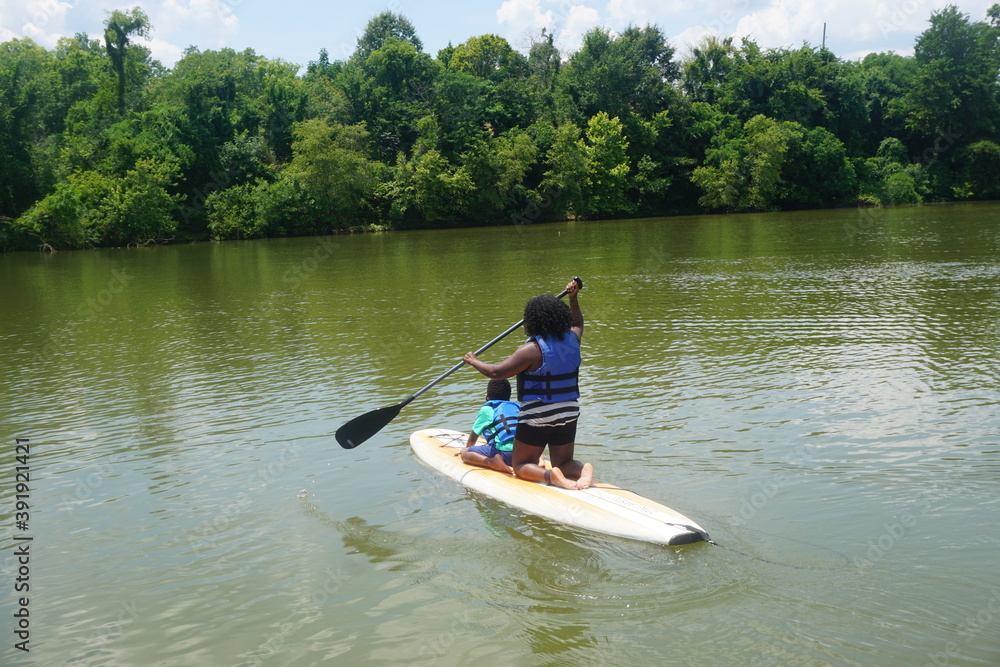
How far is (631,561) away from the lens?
6367 millimetres

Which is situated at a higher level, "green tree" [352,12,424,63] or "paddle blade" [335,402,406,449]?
"green tree" [352,12,424,63]

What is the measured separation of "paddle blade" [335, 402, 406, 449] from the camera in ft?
30.1

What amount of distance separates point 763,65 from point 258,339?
60636 mm

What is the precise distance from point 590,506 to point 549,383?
1136mm

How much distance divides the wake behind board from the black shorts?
1.27ft

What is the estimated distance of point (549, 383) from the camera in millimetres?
7344

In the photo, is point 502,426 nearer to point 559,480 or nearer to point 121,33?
point 559,480

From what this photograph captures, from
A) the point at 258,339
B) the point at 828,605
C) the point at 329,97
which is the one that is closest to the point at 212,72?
the point at 329,97

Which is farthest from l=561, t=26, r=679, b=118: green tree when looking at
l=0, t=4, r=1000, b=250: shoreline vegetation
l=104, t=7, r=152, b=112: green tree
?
l=104, t=7, r=152, b=112: green tree

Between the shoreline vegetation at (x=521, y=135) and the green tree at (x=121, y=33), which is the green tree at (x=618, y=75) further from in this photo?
the green tree at (x=121, y=33)

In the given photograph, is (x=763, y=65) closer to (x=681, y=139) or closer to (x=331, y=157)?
(x=681, y=139)
